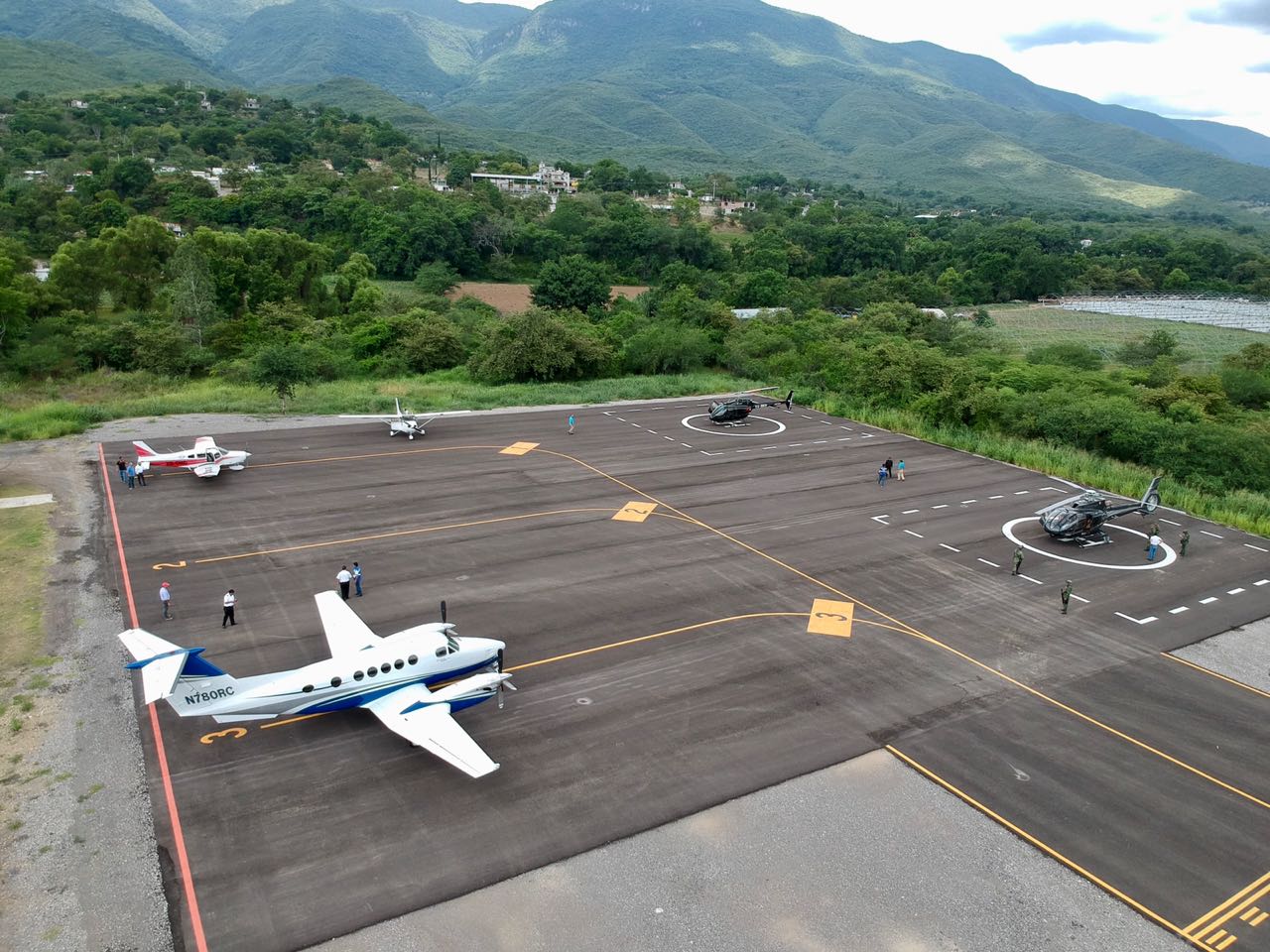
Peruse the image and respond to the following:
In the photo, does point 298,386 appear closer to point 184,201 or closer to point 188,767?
point 188,767

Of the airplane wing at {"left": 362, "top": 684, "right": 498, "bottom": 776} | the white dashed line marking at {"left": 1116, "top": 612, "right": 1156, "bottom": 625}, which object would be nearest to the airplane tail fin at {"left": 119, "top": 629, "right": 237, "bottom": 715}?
the airplane wing at {"left": 362, "top": 684, "right": 498, "bottom": 776}

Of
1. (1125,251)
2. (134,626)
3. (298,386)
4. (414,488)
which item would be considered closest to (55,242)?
(298,386)

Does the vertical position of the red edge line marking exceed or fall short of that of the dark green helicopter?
it falls short

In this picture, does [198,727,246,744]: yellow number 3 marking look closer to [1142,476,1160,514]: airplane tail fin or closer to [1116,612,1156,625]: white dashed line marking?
[1116,612,1156,625]: white dashed line marking

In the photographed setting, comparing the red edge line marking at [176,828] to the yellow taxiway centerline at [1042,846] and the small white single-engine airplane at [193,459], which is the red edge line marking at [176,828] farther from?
the yellow taxiway centerline at [1042,846]

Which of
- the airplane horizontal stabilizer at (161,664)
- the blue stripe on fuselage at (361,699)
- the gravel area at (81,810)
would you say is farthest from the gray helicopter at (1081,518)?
the gravel area at (81,810)

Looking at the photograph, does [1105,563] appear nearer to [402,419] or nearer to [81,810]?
[81,810]

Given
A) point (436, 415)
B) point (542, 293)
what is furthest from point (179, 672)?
point (542, 293)
